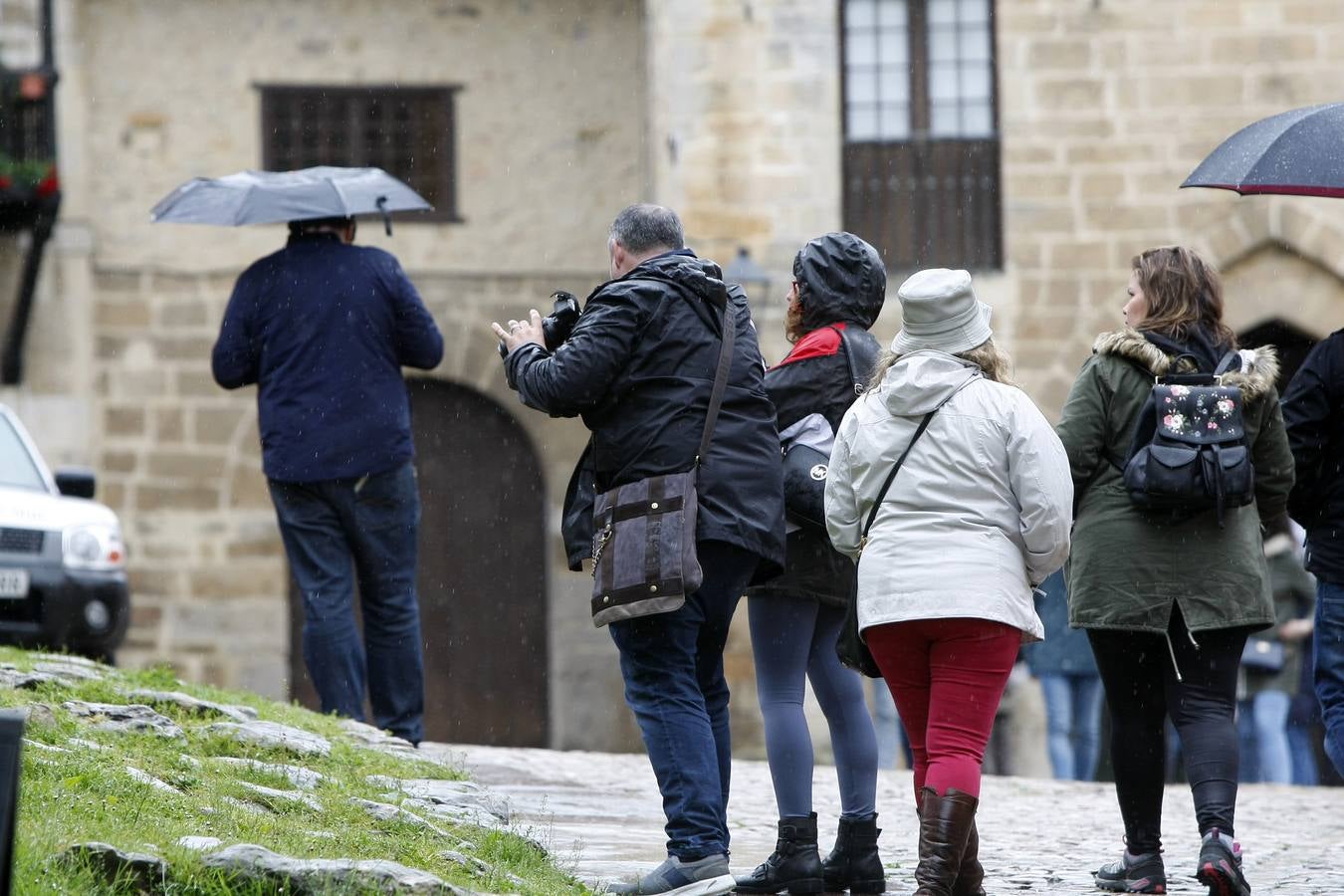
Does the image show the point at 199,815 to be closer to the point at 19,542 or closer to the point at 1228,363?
the point at 1228,363

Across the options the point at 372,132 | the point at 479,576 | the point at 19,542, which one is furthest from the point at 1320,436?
the point at 372,132

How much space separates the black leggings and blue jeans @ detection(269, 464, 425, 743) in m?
2.73

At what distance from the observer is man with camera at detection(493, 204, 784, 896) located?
5.30m

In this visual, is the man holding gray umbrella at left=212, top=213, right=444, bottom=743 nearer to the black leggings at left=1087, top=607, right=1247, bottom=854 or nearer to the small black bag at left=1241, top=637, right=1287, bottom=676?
the black leggings at left=1087, top=607, right=1247, bottom=854

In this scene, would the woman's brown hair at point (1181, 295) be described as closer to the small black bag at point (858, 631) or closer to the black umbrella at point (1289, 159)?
the black umbrella at point (1289, 159)

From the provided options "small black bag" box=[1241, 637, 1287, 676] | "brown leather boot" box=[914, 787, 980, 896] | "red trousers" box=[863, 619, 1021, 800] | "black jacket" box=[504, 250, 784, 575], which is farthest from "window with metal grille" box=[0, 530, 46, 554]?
"brown leather boot" box=[914, 787, 980, 896]

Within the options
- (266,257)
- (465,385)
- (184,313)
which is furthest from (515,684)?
(266,257)

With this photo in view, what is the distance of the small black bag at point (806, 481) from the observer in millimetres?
5695

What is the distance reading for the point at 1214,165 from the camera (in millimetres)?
6418

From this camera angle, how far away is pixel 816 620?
5902 mm

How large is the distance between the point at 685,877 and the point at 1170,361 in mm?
1961

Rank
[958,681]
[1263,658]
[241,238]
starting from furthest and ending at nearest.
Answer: [241,238] < [1263,658] < [958,681]

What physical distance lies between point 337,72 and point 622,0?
229 cm

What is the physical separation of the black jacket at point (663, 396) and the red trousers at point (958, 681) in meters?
0.49
